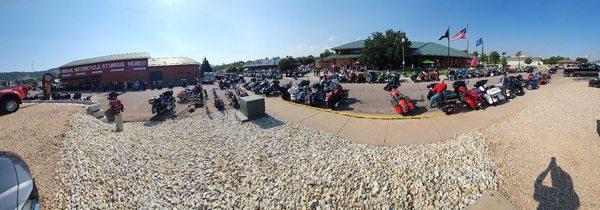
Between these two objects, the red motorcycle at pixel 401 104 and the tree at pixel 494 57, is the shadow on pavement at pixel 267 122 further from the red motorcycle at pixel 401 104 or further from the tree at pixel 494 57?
the tree at pixel 494 57

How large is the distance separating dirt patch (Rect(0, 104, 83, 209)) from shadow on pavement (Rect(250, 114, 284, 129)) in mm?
5870

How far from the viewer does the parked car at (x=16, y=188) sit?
3.02 m

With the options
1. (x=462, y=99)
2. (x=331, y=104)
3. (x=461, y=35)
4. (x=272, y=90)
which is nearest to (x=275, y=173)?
(x=331, y=104)

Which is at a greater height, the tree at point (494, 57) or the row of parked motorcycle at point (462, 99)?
the tree at point (494, 57)

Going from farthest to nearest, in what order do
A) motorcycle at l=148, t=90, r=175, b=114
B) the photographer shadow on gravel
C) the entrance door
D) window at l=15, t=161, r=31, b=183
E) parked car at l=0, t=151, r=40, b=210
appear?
the entrance door → motorcycle at l=148, t=90, r=175, b=114 → the photographer shadow on gravel → window at l=15, t=161, r=31, b=183 → parked car at l=0, t=151, r=40, b=210

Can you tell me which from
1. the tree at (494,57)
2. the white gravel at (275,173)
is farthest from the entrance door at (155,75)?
the tree at (494,57)

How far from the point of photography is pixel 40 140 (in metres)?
7.85

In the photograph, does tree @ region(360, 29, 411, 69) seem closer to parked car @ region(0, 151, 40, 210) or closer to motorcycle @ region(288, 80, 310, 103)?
motorcycle @ region(288, 80, 310, 103)

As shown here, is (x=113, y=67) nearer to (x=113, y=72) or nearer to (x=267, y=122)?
(x=113, y=72)

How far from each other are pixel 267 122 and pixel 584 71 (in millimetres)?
28392

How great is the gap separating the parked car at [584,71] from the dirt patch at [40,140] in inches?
1302

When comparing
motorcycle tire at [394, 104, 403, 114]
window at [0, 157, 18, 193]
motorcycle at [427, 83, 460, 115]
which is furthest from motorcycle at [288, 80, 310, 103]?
window at [0, 157, 18, 193]

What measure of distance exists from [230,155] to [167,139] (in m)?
3.59

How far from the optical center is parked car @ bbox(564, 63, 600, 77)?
70.6 feet
